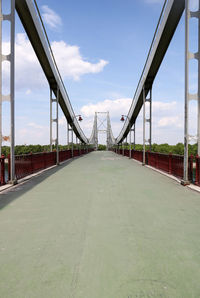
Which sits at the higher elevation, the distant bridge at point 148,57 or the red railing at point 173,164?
the distant bridge at point 148,57

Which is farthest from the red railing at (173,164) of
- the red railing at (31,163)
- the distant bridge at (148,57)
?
the red railing at (31,163)

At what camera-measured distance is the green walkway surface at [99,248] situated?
2.11 meters

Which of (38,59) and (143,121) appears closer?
(38,59)

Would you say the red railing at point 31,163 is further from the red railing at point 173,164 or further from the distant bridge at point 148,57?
the red railing at point 173,164

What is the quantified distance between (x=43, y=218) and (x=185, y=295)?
2891 millimetres

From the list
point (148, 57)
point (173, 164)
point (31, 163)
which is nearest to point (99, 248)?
point (173, 164)

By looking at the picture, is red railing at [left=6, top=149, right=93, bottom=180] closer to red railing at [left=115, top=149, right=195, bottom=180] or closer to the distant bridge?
the distant bridge

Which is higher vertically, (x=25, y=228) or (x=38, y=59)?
(x=38, y=59)

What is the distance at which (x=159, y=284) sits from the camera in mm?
2160

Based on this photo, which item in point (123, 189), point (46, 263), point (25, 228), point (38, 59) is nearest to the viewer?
point (46, 263)

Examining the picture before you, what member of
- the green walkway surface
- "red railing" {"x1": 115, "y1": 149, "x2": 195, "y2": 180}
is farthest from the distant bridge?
the green walkway surface

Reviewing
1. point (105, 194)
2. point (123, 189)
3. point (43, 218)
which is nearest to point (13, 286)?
point (43, 218)

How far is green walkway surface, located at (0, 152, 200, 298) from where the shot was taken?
2.11 meters

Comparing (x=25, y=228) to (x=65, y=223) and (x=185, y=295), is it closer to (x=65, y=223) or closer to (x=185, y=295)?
(x=65, y=223)
